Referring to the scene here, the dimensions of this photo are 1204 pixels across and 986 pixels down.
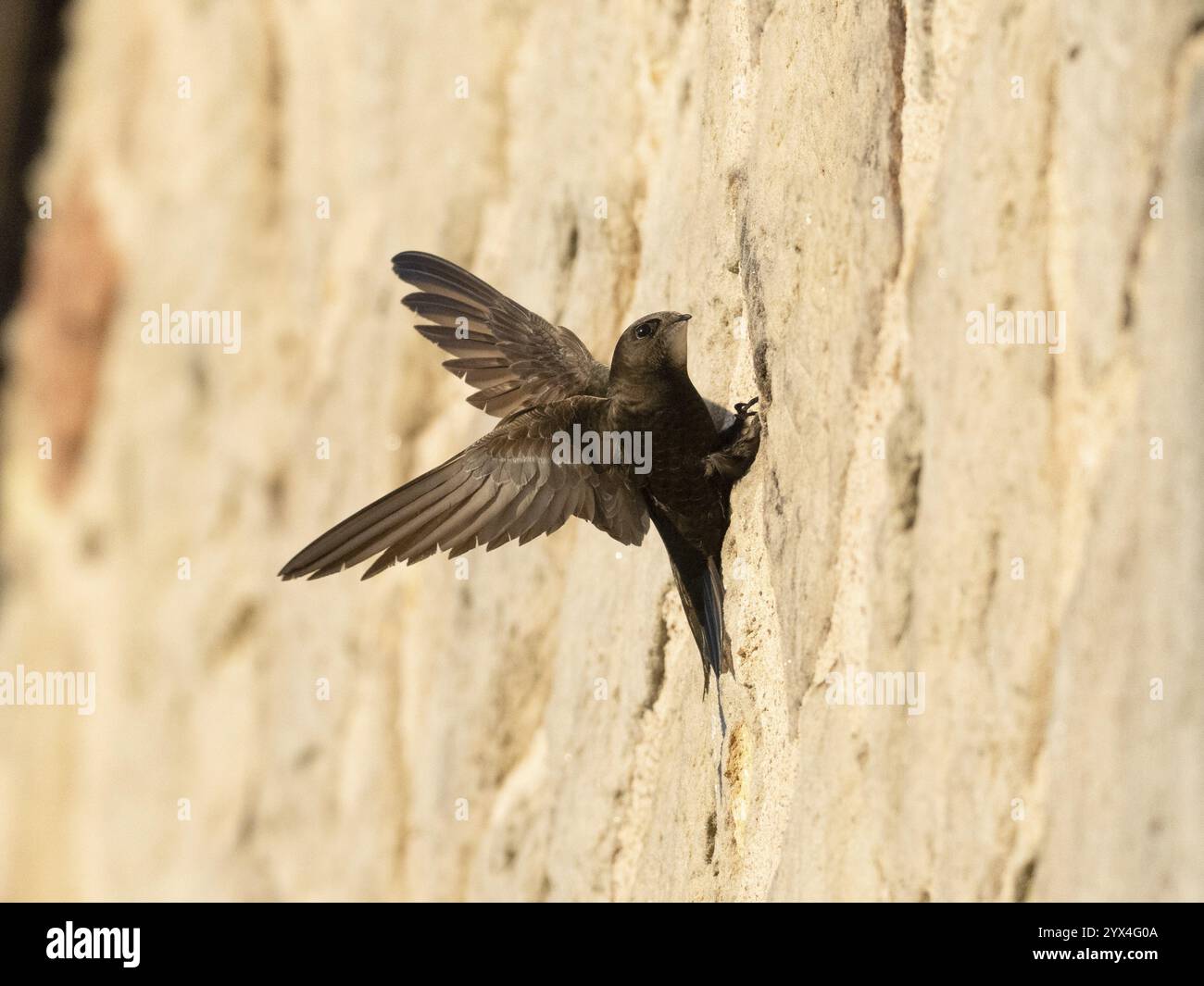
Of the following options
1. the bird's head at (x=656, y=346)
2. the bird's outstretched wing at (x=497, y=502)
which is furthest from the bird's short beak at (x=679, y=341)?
the bird's outstretched wing at (x=497, y=502)

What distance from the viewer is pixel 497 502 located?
1975 millimetres

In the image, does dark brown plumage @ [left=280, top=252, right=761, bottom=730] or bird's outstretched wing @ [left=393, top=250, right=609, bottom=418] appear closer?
dark brown plumage @ [left=280, top=252, right=761, bottom=730]

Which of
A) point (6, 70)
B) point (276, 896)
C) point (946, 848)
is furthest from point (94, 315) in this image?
point (946, 848)

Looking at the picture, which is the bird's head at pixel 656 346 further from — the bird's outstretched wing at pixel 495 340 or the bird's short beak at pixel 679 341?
the bird's outstretched wing at pixel 495 340

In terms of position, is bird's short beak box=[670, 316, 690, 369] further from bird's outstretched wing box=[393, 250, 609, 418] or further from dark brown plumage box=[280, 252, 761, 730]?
bird's outstretched wing box=[393, 250, 609, 418]

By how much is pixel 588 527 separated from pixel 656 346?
0.66 m

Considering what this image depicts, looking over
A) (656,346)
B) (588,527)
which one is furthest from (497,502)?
(588,527)

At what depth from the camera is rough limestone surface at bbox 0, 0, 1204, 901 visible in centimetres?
113

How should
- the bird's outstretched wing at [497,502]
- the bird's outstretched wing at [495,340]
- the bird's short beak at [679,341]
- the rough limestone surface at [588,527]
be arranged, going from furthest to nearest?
1. the bird's outstretched wing at [495,340]
2. the bird's short beak at [679,341]
3. the bird's outstretched wing at [497,502]
4. the rough limestone surface at [588,527]

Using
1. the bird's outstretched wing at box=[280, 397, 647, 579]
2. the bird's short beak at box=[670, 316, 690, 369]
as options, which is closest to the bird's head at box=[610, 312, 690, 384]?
the bird's short beak at box=[670, 316, 690, 369]

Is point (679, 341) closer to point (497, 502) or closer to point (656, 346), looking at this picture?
point (656, 346)

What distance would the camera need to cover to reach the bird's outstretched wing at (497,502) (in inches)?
70.9

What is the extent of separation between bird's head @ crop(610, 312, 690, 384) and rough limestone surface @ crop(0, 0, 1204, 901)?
0.08 meters

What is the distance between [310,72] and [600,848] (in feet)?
8.21
